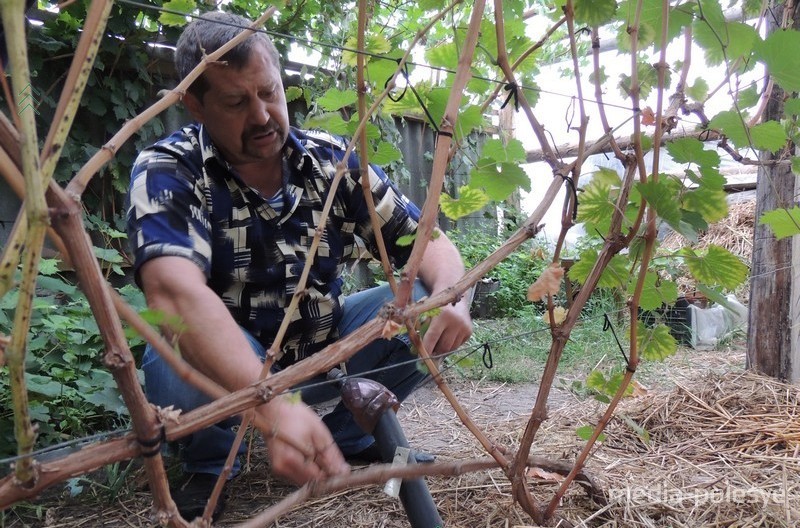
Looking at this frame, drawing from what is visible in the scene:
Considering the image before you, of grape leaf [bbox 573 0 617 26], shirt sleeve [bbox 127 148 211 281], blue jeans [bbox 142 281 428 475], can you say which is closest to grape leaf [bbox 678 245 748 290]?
grape leaf [bbox 573 0 617 26]

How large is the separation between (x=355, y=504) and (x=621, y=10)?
4.12 feet

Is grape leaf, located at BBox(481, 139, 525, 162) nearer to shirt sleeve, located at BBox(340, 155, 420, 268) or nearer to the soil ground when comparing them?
the soil ground

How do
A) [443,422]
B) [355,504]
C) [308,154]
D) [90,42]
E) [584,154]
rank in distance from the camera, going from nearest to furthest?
[90,42]
[584,154]
[355,504]
[308,154]
[443,422]

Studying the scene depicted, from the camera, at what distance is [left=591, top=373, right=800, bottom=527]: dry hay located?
3.95ft

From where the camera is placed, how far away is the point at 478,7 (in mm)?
708

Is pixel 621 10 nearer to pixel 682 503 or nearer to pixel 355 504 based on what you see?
pixel 682 503

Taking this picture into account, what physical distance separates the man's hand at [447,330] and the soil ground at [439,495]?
30cm

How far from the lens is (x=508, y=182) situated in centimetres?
94

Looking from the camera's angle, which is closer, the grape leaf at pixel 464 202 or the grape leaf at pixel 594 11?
the grape leaf at pixel 594 11

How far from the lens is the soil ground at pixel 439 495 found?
4.16ft

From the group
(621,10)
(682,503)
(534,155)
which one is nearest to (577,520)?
(682,503)

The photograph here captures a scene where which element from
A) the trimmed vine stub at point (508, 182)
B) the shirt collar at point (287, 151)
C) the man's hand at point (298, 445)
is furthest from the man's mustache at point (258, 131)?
the man's hand at point (298, 445)

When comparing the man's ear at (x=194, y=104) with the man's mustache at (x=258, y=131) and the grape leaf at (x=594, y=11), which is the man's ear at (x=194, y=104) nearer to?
the man's mustache at (x=258, y=131)

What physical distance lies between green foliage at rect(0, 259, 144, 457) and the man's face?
2.22 ft
